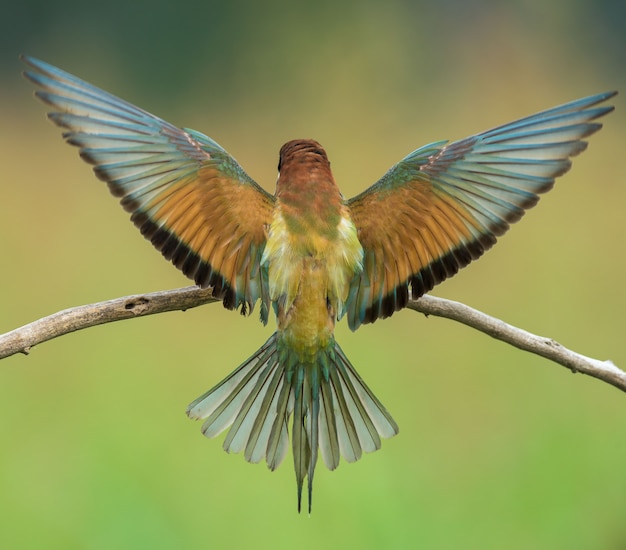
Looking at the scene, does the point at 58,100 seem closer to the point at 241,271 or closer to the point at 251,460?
→ the point at 241,271

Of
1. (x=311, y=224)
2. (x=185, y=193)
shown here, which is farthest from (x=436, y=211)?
(x=185, y=193)

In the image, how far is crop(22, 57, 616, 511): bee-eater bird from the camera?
109 cm

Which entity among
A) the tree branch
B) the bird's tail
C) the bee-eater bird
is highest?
the bee-eater bird

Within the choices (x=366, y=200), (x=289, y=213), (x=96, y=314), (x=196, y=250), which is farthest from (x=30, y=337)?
(x=366, y=200)

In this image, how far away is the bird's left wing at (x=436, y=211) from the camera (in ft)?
3.74

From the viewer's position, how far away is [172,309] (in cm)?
109

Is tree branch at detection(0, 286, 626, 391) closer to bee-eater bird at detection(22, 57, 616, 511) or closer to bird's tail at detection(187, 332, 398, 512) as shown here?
bee-eater bird at detection(22, 57, 616, 511)

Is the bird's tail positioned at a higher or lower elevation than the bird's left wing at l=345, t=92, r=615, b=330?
lower

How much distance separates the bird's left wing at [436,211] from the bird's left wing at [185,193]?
14 cm

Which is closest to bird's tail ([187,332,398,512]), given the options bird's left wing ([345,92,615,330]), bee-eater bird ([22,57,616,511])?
bee-eater bird ([22,57,616,511])

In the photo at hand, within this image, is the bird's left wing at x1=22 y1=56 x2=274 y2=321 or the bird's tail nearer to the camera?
the bird's left wing at x1=22 y1=56 x2=274 y2=321

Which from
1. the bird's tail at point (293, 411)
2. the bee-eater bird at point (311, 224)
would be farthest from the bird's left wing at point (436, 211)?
the bird's tail at point (293, 411)

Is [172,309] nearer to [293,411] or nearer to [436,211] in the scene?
[293,411]

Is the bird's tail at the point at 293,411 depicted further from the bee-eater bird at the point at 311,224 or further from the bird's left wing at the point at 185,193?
the bird's left wing at the point at 185,193
